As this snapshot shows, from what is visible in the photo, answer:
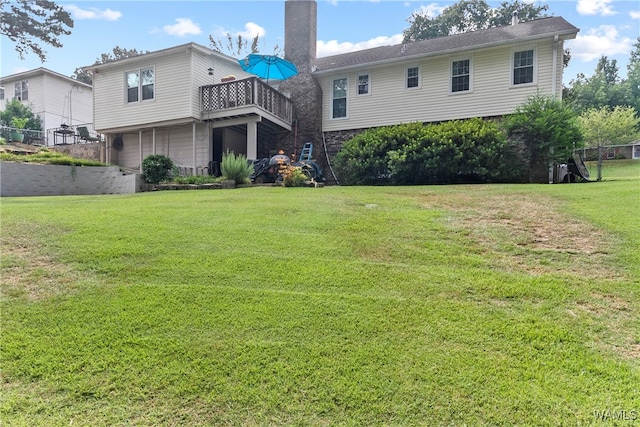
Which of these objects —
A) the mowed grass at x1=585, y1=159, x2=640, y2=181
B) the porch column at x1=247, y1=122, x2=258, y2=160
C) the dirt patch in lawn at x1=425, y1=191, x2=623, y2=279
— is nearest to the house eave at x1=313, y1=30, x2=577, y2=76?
the porch column at x1=247, y1=122, x2=258, y2=160

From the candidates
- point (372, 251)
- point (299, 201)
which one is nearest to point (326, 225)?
point (372, 251)

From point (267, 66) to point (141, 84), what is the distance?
606 cm

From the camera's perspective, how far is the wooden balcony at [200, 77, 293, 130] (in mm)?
14172

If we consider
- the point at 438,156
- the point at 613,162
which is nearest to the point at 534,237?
the point at 438,156

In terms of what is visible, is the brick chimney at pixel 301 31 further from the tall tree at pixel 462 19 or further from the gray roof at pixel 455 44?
the tall tree at pixel 462 19

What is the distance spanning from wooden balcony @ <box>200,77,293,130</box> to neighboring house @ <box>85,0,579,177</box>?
0.13ft

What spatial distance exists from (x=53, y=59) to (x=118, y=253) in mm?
25043

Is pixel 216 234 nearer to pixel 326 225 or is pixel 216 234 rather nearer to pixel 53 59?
pixel 326 225

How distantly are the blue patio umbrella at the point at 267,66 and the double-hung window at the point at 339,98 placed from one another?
2.28m

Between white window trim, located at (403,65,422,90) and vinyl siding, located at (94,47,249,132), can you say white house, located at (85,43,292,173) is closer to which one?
vinyl siding, located at (94,47,249,132)

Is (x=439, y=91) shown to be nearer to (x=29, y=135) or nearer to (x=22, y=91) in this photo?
(x=29, y=135)

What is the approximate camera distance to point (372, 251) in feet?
14.6

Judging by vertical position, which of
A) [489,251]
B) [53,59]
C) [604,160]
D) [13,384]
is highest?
[53,59]

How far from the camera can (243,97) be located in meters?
14.4
